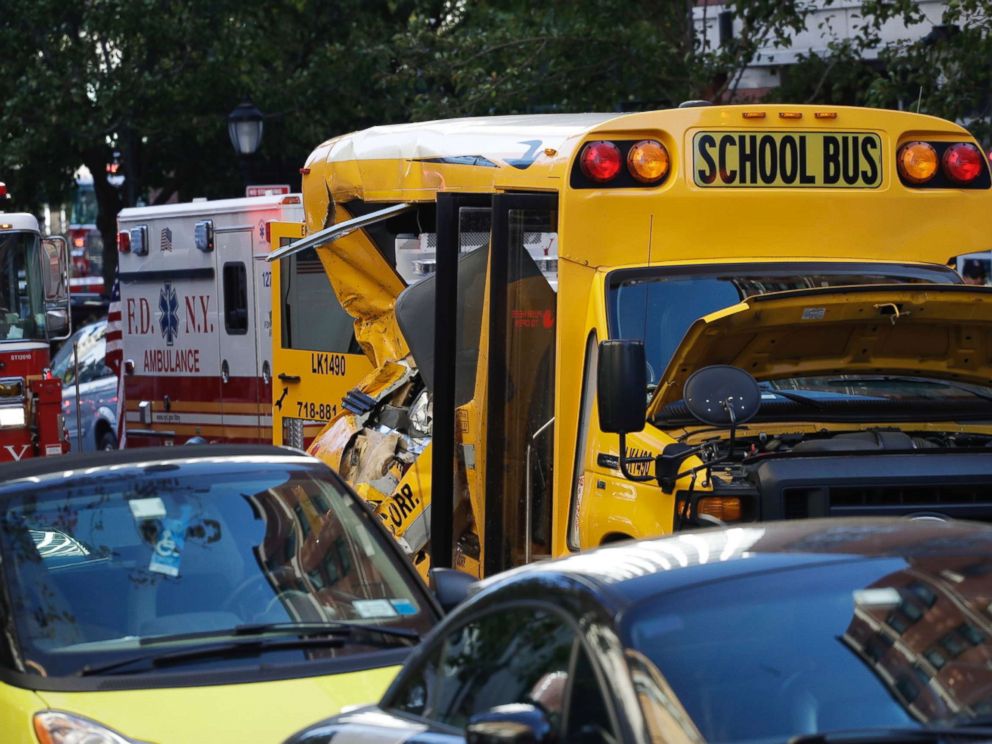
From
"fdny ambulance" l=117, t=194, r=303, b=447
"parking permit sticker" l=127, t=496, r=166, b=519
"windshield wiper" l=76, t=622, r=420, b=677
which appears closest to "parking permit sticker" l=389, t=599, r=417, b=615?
"windshield wiper" l=76, t=622, r=420, b=677

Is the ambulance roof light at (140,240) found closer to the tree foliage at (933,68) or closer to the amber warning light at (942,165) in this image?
the tree foliage at (933,68)

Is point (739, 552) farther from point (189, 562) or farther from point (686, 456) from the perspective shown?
point (686, 456)

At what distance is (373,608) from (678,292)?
8.39 feet

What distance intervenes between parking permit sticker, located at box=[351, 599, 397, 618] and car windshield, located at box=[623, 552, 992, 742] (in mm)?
2098

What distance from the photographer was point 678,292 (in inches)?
305

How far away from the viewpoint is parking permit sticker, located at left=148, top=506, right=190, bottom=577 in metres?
5.69

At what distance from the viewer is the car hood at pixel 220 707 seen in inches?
196

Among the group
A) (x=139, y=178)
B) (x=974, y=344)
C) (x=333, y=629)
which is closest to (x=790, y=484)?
(x=974, y=344)

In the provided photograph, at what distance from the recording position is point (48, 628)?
543cm

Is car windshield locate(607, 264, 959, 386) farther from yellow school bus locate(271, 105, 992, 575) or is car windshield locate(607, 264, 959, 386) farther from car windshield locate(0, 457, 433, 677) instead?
car windshield locate(0, 457, 433, 677)

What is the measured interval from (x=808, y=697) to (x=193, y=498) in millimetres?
2799

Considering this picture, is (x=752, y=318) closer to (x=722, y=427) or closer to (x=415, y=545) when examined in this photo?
(x=722, y=427)

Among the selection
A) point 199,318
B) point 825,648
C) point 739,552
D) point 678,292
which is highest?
point 678,292

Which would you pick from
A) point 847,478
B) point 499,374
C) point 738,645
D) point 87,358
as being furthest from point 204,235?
point 738,645
